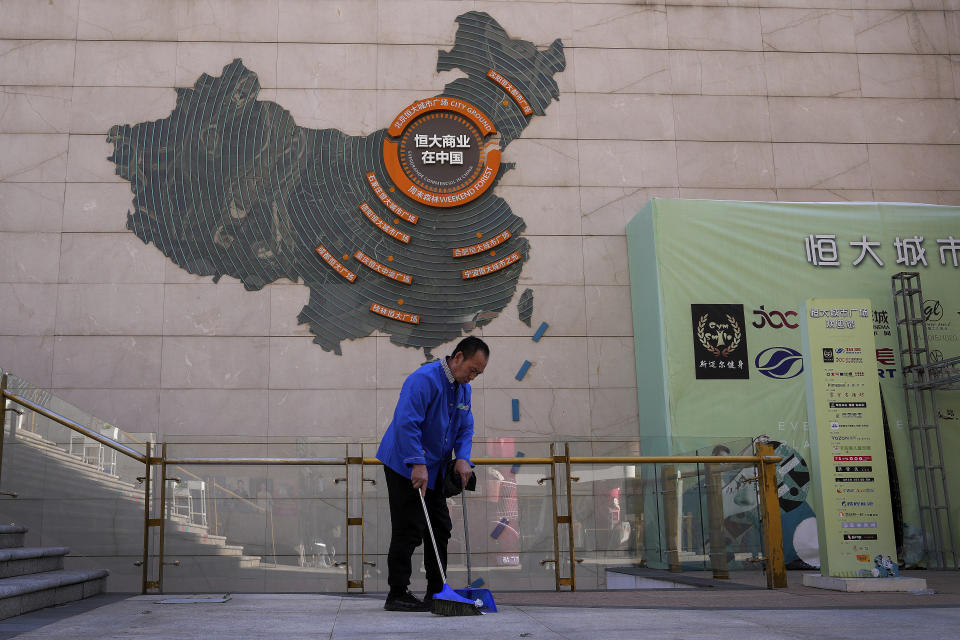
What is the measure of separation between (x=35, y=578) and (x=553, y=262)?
6.13 m

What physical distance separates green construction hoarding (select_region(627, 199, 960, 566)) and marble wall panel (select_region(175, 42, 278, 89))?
4.22m

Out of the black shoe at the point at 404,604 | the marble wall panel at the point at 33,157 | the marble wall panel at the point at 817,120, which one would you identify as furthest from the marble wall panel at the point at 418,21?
the black shoe at the point at 404,604

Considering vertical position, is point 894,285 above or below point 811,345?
above

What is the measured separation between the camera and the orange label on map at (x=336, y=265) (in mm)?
9430

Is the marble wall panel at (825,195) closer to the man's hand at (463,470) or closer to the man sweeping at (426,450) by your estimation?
the man sweeping at (426,450)

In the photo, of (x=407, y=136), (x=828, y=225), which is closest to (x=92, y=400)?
(x=407, y=136)

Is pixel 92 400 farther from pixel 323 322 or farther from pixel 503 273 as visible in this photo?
pixel 503 273

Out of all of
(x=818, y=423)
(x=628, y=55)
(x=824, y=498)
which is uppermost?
(x=628, y=55)

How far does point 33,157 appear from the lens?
379 inches

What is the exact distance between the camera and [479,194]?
976cm

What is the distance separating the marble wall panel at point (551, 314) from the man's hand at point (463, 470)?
5.12 meters

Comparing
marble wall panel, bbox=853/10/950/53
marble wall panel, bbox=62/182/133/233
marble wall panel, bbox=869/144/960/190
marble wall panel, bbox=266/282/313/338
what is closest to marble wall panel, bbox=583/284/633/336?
marble wall panel, bbox=266/282/313/338

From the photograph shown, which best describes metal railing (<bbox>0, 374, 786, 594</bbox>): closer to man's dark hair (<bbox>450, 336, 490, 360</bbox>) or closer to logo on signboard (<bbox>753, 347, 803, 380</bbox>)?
man's dark hair (<bbox>450, 336, 490, 360</bbox>)

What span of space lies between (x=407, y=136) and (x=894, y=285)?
17.2 feet
